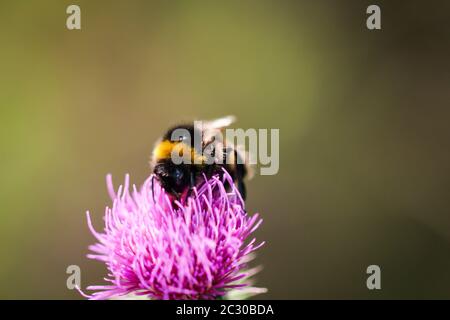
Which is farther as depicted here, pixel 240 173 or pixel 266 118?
pixel 266 118

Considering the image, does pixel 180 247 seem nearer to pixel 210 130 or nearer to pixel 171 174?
pixel 171 174

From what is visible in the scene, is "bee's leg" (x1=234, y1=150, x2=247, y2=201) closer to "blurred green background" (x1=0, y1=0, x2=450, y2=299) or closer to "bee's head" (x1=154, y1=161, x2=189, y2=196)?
"bee's head" (x1=154, y1=161, x2=189, y2=196)

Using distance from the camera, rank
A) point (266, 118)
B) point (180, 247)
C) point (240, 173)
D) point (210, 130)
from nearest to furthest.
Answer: point (180, 247), point (210, 130), point (240, 173), point (266, 118)

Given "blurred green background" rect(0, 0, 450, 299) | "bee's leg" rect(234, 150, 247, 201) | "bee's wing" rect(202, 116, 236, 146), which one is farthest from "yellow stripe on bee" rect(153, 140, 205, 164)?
"blurred green background" rect(0, 0, 450, 299)

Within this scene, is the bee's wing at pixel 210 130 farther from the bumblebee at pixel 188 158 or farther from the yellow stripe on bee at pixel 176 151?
the yellow stripe on bee at pixel 176 151

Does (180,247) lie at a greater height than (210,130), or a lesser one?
lesser

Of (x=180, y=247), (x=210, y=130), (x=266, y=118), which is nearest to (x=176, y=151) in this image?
(x=210, y=130)

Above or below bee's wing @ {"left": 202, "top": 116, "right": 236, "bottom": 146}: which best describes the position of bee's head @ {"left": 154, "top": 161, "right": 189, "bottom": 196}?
below
